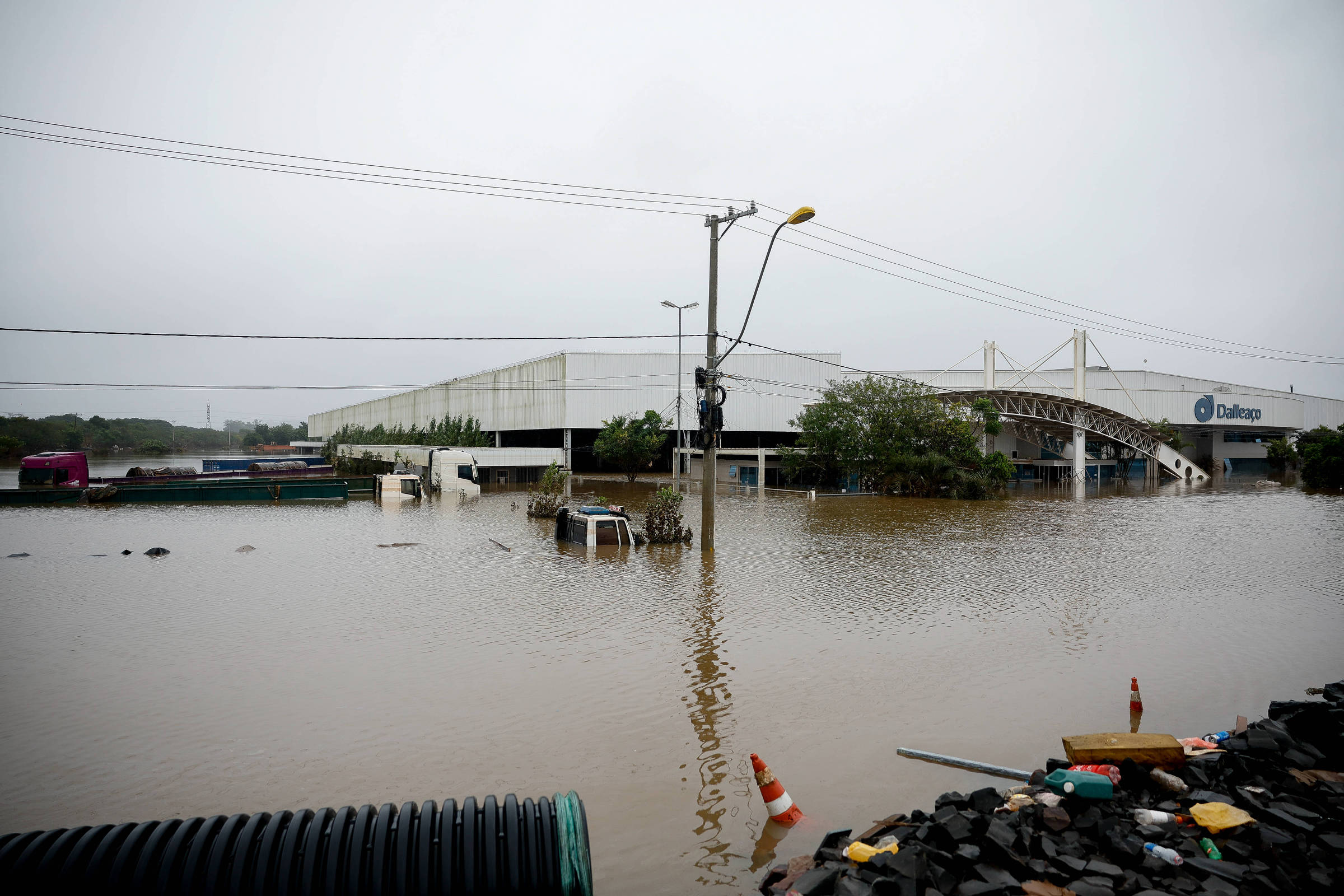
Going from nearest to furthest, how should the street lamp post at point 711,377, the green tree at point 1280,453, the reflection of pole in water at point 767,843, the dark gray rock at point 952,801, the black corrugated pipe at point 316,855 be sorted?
the black corrugated pipe at point 316,855 → the reflection of pole in water at point 767,843 → the dark gray rock at point 952,801 → the street lamp post at point 711,377 → the green tree at point 1280,453

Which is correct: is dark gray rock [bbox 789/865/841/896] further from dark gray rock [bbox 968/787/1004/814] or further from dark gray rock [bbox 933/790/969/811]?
dark gray rock [bbox 968/787/1004/814]

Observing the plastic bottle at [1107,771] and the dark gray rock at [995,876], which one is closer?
the dark gray rock at [995,876]

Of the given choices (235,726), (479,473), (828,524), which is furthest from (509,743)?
(479,473)

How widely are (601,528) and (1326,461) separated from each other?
52.9m

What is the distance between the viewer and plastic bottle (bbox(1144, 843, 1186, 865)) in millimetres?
4609

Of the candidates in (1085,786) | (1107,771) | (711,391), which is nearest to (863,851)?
(1085,786)

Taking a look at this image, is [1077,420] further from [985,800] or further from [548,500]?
[985,800]

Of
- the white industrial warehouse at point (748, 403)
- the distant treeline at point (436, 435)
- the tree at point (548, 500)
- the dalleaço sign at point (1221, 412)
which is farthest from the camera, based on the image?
the dalleaço sign at point (1221, 412)

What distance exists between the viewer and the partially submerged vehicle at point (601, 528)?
815 inches

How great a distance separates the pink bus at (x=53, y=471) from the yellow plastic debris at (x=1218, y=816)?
51977 mm

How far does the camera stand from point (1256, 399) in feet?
242

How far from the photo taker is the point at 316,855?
3.75 metres

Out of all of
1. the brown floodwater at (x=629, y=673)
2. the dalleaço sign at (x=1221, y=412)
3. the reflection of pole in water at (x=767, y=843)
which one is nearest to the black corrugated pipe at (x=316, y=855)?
the brown floodwater at (x=629, y=673)

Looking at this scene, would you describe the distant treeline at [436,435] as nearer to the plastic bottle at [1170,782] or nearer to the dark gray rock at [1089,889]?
the plastic bottle at [1170,782]
